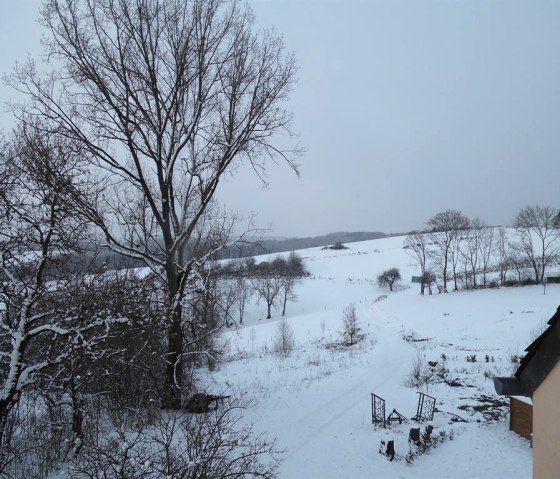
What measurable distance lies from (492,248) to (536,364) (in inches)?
2651

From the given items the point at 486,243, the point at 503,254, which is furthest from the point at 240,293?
the point at 486,243

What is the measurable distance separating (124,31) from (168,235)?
4171mm

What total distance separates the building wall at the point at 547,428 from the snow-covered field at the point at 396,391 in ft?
19.0

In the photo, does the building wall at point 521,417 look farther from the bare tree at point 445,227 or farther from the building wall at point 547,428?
the bare tree at point 445,227

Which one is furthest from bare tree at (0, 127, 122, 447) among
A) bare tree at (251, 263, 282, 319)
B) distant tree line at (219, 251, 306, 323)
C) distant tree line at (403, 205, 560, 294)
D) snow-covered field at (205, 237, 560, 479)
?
distant tree line at (403, 205, 560, 294)

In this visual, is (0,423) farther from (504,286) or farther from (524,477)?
(504,286)

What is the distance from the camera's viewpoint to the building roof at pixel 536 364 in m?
2.68

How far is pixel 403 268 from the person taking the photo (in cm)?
7462

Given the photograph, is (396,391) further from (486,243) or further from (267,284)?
(486,243)

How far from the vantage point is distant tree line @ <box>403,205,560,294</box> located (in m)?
48.0

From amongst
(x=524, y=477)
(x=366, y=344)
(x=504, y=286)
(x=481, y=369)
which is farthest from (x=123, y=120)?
(x=504, y=286)

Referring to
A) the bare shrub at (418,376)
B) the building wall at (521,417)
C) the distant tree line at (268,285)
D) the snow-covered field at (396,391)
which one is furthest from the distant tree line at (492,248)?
the building wall at (521,417)

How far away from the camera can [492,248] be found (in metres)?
60.8

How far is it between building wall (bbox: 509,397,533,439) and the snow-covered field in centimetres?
26
